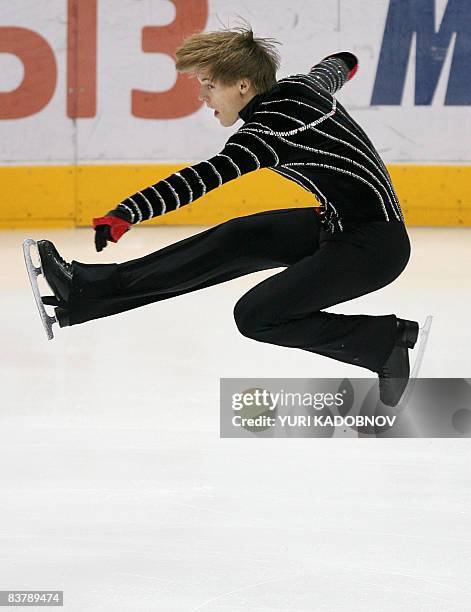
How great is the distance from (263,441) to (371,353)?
401 mm

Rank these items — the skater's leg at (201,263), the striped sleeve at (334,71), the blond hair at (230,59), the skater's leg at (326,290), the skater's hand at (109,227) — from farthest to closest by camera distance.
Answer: the striped sleeve at (334,71) → the skater's leg at (201,263) → the skater's leg at (326,290) → the blond hair at (230,59) → the skater's hand at (109,227)

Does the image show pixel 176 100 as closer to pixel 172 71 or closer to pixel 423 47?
pixel 172 71

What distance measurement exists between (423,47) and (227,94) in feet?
15.3

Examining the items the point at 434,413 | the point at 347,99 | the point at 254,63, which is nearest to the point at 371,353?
the point at 434,413

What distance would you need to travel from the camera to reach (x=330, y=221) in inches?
127

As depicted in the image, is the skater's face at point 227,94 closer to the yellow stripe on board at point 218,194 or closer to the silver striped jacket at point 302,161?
the silver striped jacket at point 302,161

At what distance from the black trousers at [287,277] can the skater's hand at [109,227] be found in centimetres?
48

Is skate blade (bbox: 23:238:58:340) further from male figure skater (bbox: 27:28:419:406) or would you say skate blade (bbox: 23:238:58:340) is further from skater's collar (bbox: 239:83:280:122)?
skater's collar (bbox: 239:83:280:122)

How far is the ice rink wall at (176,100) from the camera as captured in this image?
24.2ft

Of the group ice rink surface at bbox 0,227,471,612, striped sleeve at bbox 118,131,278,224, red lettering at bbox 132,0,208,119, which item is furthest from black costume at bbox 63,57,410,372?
red lettering at bbox 132,0,208,119

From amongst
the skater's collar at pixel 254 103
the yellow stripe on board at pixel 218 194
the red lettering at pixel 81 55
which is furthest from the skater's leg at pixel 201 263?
the red lettering at pixel 81 55

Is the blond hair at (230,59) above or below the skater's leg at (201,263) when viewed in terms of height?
above

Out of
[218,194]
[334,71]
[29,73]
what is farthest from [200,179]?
[29,73]

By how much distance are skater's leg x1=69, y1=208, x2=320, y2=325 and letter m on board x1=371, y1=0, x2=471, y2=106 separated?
14.2ft
